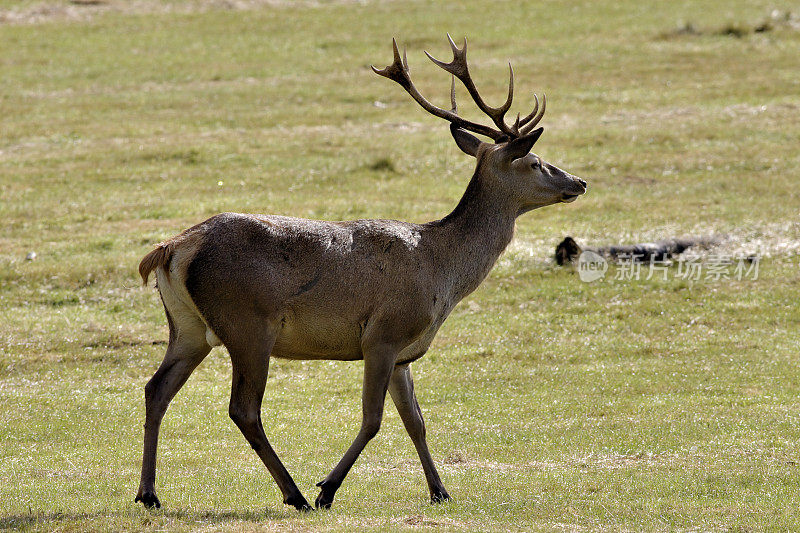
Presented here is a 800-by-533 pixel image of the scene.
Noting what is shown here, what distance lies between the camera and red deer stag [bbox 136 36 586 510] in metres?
9.01

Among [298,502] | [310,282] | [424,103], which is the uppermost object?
[424,103]

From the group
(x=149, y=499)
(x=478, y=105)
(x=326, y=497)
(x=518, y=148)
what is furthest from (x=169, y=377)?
(x=478, y=105)

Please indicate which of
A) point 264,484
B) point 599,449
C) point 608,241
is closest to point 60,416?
point 264,484

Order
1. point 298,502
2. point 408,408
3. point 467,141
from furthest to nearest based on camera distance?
point 467,141
point 408,408
point 298,502

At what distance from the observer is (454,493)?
10188mm

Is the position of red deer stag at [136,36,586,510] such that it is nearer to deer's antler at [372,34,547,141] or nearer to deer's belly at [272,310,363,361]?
deer's belly at [272,310,363,361]

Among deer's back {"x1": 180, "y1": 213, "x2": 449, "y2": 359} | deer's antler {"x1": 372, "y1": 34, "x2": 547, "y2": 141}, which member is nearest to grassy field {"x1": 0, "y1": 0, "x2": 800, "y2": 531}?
deer's back {"x1": 180, "y1": 213, "x2": 449, "y2": 359}

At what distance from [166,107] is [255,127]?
3321 mm

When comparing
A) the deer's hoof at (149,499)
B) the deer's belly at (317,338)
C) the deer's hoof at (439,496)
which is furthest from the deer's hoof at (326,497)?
the deer's hoof at (149,499)

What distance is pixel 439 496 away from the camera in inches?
385

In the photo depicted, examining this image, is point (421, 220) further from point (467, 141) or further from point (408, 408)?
point (408, 408)

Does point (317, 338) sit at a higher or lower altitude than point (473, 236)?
lower

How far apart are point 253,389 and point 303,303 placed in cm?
81

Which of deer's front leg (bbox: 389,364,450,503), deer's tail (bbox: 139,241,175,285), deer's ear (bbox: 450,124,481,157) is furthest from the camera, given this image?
deer's ear (bbox: 450,124,481,157)
